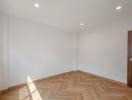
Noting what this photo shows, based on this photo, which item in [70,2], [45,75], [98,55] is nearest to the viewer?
[70,2]

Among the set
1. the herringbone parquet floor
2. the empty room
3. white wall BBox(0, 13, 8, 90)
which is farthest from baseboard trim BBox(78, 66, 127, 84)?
white wall BBox(0, 13, 8, 90)


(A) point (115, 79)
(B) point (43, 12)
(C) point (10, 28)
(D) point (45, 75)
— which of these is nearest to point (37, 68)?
(D) point (45, 75)

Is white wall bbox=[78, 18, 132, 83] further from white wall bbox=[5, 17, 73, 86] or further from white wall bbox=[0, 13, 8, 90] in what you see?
white wall bbox=[0, 13, 8, 90]

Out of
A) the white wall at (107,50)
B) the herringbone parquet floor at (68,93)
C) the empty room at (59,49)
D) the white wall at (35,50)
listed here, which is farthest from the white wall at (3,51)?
the white wall at (107,50)

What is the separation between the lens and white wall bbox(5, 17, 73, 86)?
9.23 ft

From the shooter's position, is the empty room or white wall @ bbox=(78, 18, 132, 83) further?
white wall @ bbox=(78, 18, 132, 83)

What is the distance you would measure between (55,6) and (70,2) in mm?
416

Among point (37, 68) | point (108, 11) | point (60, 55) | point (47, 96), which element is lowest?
point (47, 96)

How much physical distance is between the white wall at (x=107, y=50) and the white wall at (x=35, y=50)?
3.24ft

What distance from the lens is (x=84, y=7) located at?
2334 mm

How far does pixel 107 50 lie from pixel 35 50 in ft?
9.41

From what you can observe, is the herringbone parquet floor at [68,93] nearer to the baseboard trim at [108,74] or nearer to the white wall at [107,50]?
the baseboard trim at [108,74]

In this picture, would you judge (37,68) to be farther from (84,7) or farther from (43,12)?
(84,7)

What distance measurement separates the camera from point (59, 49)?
4172 millimetres
